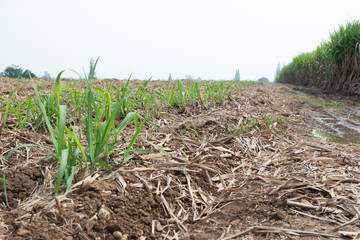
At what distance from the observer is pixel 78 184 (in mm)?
1300

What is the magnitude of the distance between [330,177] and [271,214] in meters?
0.64

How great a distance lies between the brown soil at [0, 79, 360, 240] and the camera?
111cm

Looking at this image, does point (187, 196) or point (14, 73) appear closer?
point (187, 196)

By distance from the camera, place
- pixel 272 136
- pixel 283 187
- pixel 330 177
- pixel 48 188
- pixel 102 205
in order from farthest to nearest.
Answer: pixel 272 136, pixel 330 177, pixel 283 187, pixel 48 188, pixel 102 205

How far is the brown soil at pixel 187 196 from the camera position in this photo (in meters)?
1.11

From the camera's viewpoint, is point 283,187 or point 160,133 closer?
point 283,187

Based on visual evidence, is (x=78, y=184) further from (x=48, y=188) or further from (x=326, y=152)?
(x=326, y=152)

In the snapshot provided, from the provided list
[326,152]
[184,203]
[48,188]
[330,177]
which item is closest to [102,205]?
[48,188]

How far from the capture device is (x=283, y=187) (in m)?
1.45

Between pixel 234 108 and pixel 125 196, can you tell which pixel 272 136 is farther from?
pixel 125 196

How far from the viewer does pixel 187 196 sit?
1.43 m

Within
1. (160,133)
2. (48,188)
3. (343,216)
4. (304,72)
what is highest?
(304,72)

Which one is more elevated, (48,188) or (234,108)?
(234,108)

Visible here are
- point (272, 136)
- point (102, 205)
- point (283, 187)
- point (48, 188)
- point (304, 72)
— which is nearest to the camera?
point (102, 205)
